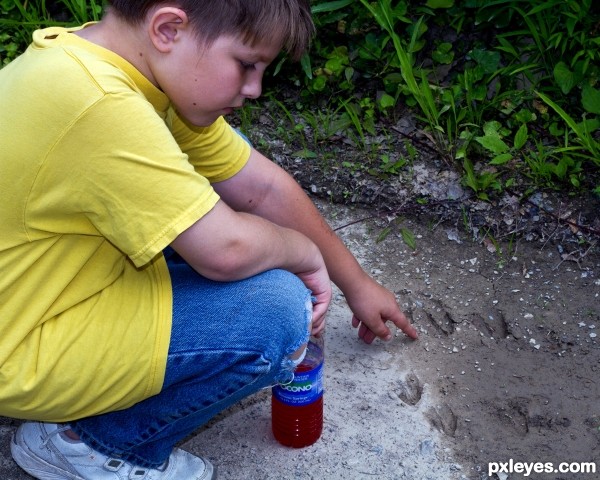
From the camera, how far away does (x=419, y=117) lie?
300 cm

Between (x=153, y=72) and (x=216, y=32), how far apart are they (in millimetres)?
161

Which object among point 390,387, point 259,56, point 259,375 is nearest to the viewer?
point 259,56

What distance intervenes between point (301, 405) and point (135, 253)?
66 centimetres

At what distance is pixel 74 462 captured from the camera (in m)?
1.90

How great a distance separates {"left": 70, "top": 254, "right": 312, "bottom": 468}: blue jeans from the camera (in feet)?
5.70

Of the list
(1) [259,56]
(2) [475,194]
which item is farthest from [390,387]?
(1) [259,56]

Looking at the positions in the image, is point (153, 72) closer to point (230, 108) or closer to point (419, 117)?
point (230, 108)

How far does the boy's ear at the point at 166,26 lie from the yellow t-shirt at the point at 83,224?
0.08 meters

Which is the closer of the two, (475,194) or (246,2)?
(246,2)

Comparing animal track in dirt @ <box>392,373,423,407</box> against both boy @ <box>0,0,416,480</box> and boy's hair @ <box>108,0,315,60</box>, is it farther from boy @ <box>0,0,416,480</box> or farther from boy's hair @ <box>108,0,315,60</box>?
boy's hair @ <box>108,0,315,60</box>

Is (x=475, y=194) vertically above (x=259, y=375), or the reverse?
(x=259, y=375)

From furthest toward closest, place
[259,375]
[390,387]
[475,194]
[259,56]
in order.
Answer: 1. [475,194]
2. [390,387]
3. [259,375]
4. [259,56]

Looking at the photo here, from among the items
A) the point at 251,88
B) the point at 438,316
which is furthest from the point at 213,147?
the point at 438,316

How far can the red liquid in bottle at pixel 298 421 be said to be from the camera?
201 cm
